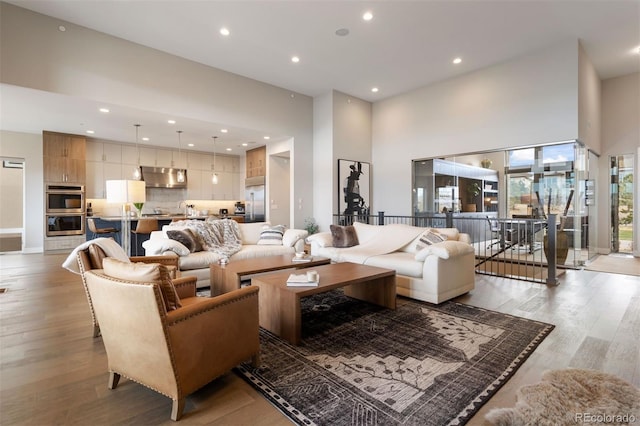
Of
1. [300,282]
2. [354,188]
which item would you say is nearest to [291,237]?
[300,282]

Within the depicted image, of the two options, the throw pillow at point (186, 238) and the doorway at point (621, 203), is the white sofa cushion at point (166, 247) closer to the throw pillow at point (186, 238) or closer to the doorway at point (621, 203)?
the throw pillow at point (186, 238)

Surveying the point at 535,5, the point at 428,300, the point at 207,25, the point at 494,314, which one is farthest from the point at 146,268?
the point at 535,5

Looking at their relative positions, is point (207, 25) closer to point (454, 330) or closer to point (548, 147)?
point (454, 330)

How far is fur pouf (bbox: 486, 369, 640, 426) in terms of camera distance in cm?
164

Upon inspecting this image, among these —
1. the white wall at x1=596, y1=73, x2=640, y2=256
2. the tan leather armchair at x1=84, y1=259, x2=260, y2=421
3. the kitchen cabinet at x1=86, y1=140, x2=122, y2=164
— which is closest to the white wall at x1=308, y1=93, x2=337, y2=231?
the kitchen cabinet at x1=86, y1=140, x2=122, y2=164

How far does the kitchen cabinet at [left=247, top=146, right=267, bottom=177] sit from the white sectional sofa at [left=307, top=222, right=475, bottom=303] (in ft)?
14.6

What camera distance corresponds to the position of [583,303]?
3.66 meters

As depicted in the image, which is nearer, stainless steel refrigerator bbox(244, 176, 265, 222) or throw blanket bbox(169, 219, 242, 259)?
throw blanket bbox(169, 219, 242, 259)

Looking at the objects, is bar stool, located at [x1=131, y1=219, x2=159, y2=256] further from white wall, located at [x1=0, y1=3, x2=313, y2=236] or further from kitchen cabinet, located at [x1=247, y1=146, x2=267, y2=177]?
kitchen cabinet, located at [x1=247, y1=146, x2=267, y2=177]

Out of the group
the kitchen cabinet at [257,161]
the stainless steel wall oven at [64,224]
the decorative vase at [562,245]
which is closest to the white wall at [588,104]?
the decorative vase at [562,245]

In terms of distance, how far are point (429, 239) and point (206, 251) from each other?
10.3 feet

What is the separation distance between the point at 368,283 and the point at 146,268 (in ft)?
8.21

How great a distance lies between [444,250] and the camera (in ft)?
11.5

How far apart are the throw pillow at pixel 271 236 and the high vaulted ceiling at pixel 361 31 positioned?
3196 mm
